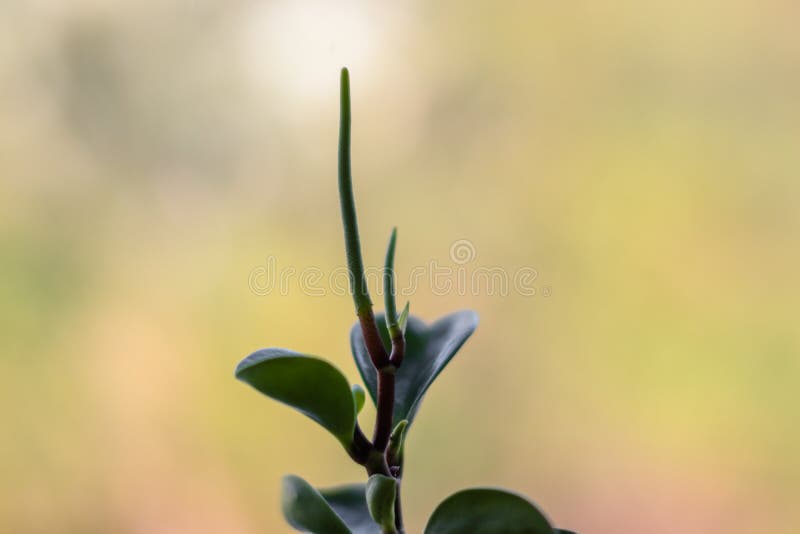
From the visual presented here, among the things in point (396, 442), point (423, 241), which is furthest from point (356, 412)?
point (423, 241)

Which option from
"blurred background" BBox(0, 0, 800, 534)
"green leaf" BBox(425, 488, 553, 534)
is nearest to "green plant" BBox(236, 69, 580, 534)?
"green leaf" BBox(425, 488, 553, 534)

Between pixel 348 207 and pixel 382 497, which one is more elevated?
pixel 348 207

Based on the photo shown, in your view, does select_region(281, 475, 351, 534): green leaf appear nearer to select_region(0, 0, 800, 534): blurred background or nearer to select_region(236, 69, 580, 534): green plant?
select_region(236, 69, 580, 534): green plant

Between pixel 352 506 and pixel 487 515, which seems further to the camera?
pixel 352 506

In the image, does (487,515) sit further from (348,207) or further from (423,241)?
(423,241)

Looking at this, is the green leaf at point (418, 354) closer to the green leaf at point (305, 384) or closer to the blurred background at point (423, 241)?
the green leaf at point (305, 384)

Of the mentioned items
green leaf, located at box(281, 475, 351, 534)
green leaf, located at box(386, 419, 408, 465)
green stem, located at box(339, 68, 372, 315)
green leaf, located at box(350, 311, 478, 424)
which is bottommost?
green leaf, located at box(281, 475, 351, 534)

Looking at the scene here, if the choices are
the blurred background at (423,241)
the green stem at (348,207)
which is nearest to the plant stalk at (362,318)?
the green stem at (348,207)

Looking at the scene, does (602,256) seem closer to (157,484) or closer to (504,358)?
(504,358)
